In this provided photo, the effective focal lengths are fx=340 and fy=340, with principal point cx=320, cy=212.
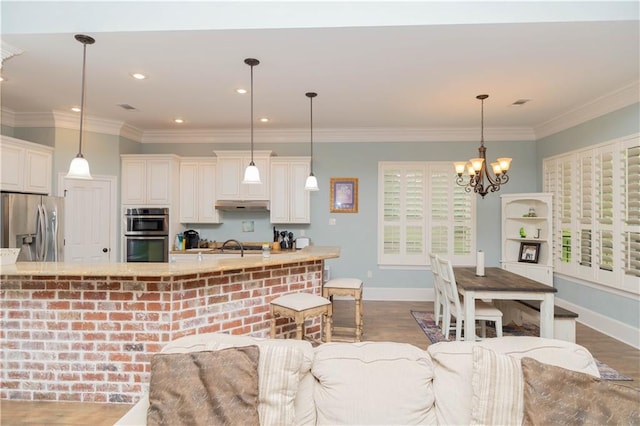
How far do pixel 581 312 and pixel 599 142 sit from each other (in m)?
2.23

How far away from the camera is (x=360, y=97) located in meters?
4.12

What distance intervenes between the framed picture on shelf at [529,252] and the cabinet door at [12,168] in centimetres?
700

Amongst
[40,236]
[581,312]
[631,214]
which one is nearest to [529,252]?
[581,312]

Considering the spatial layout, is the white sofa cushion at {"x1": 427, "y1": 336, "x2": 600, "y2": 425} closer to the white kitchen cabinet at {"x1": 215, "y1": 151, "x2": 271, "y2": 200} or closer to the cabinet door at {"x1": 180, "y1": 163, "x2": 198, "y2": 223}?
the white kitchen cabinet at {"x1": 215, "y1": 151, "x2": 271, "y2": 200}

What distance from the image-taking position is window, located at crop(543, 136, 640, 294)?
148 inches

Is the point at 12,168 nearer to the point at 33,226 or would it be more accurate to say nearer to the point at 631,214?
the point at 33,226

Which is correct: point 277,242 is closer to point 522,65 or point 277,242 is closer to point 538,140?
point 522,65

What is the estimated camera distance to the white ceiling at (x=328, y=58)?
8.46 ft

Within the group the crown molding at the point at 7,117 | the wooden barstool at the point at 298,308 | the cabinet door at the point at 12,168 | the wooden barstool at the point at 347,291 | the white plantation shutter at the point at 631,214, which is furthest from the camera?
the crown molding at the point at 7,117

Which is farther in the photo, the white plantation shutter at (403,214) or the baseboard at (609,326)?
the white plantation shutter at (403,214)

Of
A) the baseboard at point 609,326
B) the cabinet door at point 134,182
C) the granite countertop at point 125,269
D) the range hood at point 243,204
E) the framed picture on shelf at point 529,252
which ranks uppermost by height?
Answer: the cabinet door at point 134,182

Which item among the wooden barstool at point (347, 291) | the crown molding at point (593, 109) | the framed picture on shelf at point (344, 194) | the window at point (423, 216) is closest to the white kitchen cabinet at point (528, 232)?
the window at point (423, 216)

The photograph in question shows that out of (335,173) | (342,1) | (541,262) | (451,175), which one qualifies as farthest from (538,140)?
(342,1)

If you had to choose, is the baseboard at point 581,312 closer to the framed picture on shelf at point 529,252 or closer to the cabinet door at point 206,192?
the framed picture on shelf at point 529,252
